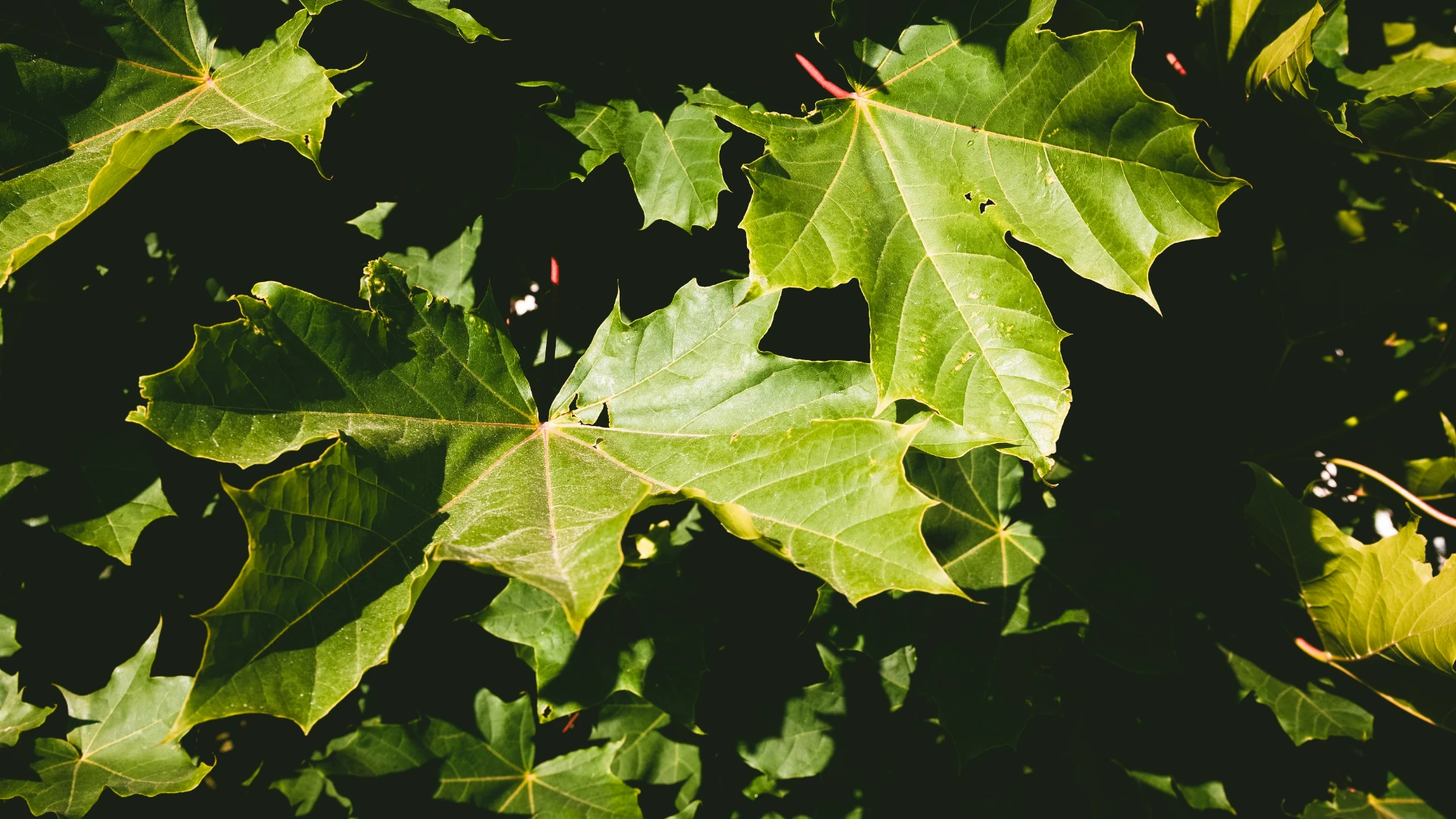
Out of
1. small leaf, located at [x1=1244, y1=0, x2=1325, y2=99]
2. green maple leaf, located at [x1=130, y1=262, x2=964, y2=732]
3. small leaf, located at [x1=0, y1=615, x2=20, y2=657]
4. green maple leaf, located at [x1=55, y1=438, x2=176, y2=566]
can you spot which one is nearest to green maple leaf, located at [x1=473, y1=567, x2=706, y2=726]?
green maple leaf, located at [x1=130, y1=262, x2=964, y2=732]

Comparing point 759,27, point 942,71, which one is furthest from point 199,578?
point 942,71

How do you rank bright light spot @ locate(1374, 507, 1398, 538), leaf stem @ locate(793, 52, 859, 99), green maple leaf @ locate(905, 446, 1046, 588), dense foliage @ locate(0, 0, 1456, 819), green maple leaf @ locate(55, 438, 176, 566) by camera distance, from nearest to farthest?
dense foliage @ locate(0, 0, 1456, 819) → leaf stem @ locate(793, 52, 859, 99) → green maple leaf @ locate(55, 438, 176, 566) → green maple leaf @ locate(905, 446, 1046, 588) → bright light spot @ locate(1374, 507, 1398, 538)

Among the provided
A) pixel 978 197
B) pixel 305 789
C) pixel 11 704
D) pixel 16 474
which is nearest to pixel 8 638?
pixel 11 704

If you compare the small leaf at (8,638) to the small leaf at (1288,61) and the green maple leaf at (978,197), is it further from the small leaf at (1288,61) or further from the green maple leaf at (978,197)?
the small leaf at (1288,61)

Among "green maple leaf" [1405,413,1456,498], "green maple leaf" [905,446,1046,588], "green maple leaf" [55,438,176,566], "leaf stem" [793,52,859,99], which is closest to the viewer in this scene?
"leaf stem" [793,52,859,99]

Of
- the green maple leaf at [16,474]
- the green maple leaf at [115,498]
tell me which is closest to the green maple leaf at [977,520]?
the green maple leaf at [115,498]

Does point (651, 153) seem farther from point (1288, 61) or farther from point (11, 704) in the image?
point (11, 704)

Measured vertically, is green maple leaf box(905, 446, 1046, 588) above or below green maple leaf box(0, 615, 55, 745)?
above

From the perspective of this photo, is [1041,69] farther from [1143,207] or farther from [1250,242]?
[1250,242]

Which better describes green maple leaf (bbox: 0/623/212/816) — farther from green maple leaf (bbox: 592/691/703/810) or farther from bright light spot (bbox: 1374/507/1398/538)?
bright light spot (bbox: 1374/507/1398/538)
